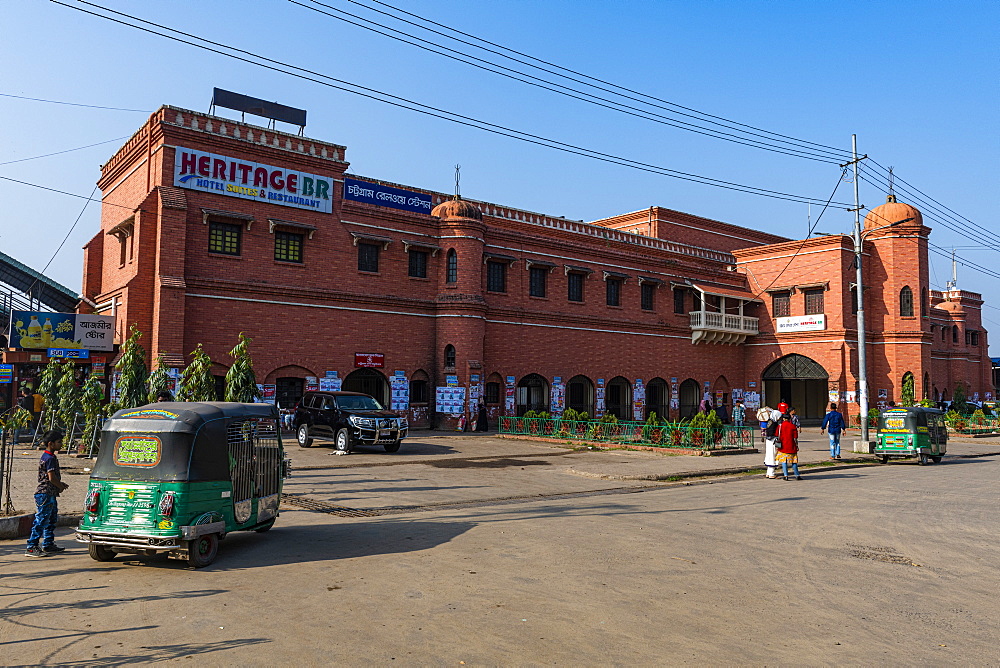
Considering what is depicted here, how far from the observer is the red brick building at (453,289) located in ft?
80.8

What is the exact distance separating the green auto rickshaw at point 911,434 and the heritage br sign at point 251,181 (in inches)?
831

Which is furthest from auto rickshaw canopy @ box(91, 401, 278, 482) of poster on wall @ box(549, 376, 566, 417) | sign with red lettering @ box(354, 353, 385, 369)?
poster on wall @ box(549, 376, 566, 417)

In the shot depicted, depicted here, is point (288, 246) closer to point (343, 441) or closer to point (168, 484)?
point (343, 441)

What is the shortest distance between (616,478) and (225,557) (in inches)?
397

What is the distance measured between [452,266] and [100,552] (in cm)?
2340

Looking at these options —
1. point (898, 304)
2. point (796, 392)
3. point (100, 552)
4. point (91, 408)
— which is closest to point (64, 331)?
point (91, 408)

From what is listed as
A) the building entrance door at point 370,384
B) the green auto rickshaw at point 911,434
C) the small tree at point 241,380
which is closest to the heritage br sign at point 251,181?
the building entrance door at point 370,384

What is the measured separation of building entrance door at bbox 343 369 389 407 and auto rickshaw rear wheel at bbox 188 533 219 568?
19.9 meters

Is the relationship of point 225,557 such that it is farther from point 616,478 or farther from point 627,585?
point 616,478

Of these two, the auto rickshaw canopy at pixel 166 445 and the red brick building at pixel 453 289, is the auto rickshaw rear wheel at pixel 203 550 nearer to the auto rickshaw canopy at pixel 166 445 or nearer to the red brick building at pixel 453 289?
the auto rickshaw canopy at pixel 166 445

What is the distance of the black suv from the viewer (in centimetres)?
2059

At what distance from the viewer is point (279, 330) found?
85.3 feet

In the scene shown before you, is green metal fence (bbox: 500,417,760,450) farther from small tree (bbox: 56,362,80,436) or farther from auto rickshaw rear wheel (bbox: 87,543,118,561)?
auto rickshaw rear wheel (bbox: 87,543,118,561)

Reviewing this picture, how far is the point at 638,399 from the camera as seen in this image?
37.8m
